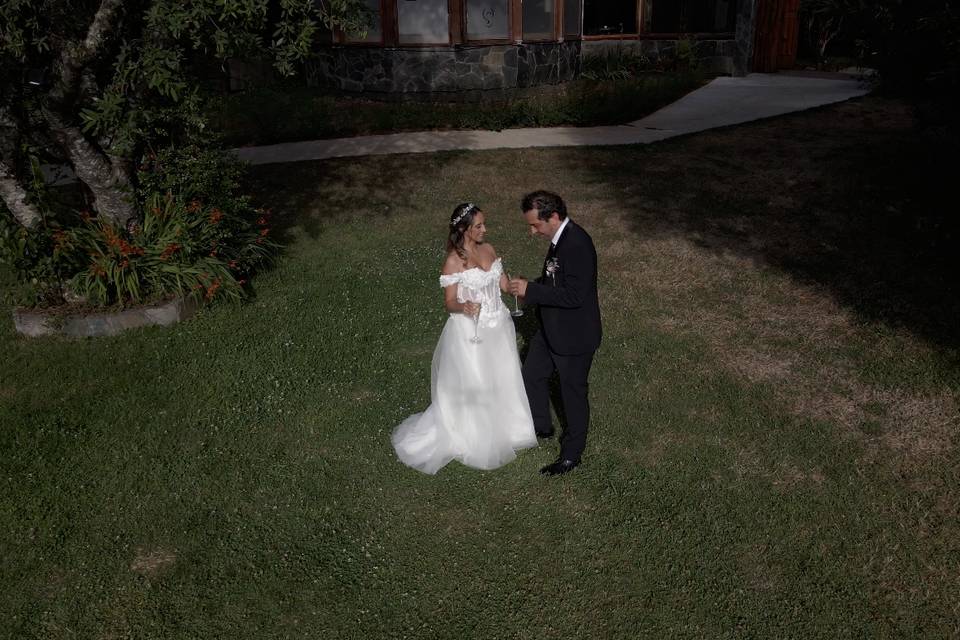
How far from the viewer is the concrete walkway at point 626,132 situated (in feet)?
50.8

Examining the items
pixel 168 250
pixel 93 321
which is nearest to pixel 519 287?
pixel 168 250

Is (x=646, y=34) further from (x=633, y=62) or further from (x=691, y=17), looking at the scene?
(x=691, y=17)

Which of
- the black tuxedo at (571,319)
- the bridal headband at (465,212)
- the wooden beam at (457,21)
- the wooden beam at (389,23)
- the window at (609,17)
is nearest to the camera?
the black tuxedo at (571,319)

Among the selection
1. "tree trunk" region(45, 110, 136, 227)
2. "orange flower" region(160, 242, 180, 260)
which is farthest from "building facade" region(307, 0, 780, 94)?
"orange flower" region(160, 242, 180, 260)

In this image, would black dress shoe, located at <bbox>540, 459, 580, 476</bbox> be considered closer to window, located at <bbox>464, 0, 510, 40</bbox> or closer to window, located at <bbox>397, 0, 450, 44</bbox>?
window, located at <bbox>397, 0, 450, 44</bbox>

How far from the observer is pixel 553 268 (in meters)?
5.59

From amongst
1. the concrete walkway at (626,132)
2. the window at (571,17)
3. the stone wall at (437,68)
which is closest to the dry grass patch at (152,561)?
the concrete walkway at (626,132)

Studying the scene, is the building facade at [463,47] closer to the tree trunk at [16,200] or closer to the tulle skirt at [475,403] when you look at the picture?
the tree trunk at [16,200]

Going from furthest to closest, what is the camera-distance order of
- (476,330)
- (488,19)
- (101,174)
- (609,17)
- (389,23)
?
(609,17)
(488,19)
(389,23)
(101,174)
(476,330)

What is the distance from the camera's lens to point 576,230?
216 inches

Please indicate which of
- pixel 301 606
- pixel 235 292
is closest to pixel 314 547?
pixel 301 606

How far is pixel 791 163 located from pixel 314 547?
11.4 m

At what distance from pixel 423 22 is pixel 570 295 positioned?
46.9 feet

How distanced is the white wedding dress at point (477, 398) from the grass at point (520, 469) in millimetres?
189
